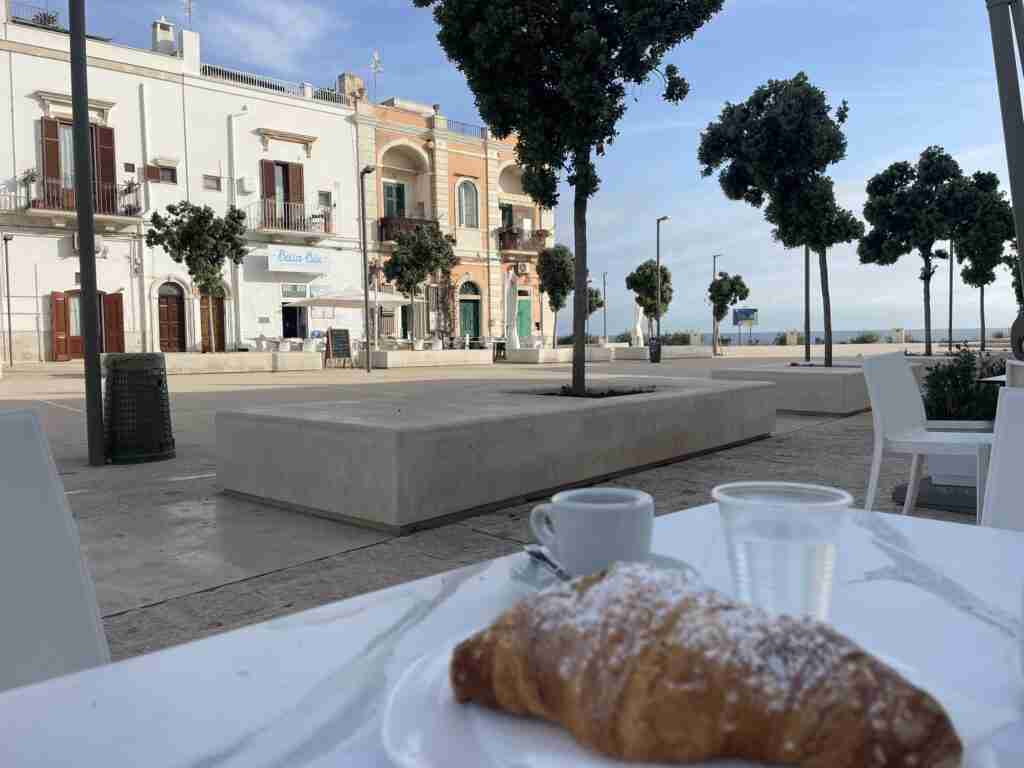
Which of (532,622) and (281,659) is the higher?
(532,622)

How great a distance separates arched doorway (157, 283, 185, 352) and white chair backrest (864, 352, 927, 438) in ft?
71.0

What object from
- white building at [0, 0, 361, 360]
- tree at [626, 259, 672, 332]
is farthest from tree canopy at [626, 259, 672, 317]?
white building at [0, 0, 361, 360]

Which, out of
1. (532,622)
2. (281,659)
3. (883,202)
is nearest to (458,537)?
(281,659)

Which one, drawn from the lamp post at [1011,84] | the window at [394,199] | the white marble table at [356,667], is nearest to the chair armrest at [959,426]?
the lamp post at [1011,84]

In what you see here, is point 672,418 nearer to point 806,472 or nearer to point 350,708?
point 806,472

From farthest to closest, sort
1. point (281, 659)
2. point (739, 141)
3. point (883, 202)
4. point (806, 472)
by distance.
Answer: point (883, 202) → point (739, 141) → point (806, 472) → point (281, 659)

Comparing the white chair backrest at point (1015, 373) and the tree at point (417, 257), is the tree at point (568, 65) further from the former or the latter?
the tree at point (417, 257)

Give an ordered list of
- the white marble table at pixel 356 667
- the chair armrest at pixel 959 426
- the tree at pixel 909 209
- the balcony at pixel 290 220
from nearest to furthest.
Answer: the white marble table at pixel 356 667
the chair armrest at pixel 959 426
the tree at pixel 909 209
the balcony at pixel 290 220

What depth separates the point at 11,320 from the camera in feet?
63.9

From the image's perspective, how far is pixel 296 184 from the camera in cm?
2508

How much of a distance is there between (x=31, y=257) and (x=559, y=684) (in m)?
23.0

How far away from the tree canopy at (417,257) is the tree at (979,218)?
45.8ft

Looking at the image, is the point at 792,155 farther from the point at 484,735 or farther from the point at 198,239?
the point at 198,239

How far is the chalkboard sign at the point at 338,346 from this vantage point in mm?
21641
